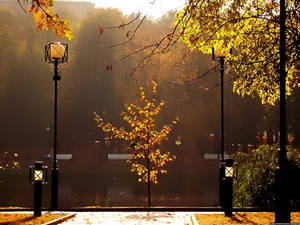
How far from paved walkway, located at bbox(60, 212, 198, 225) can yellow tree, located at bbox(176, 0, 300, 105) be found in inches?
154

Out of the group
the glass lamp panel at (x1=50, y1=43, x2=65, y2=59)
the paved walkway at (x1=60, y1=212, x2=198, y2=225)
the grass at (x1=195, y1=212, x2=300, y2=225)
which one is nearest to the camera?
the grass at (x1=195, y1=212, x2=300, y2=225)

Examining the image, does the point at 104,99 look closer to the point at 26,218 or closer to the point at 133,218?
the point at 133,218

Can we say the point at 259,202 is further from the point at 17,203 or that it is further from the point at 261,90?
the point at 17,203

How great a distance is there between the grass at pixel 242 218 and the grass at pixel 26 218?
3.02m

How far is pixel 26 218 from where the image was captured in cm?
1011

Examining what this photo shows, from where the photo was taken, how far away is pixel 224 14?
40.1ft

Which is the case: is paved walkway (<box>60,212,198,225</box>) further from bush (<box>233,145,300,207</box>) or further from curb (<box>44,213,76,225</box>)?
bush (<box>233,145,300,207</box>)

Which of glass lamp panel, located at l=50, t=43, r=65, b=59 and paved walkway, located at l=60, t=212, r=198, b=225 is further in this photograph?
glass lamp panel, located at l=50, t=43, r=65, b=59

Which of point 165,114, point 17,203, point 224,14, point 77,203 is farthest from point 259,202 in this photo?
point 165,114

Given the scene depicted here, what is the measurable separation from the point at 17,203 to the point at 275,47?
1423cm

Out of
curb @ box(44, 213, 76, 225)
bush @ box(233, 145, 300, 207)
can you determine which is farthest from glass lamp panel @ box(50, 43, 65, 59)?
bush @ box(233, 145, 300, 207)

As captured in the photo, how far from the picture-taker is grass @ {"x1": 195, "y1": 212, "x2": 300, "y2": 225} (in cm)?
945

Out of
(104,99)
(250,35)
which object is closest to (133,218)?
(250,35)

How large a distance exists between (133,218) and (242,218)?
2.34 m
